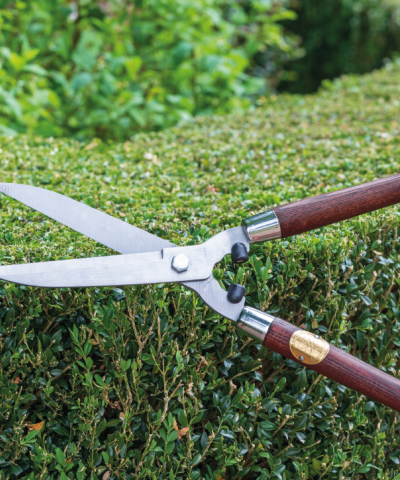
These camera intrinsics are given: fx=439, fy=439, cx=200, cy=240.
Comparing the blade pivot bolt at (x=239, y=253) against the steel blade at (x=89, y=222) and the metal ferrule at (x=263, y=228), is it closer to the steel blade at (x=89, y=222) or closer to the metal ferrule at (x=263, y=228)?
the metal ferrule at (x=263, y=228)

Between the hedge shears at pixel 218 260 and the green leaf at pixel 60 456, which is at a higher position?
the hedge shears at pixel 218 260

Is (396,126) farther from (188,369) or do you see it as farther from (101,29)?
(101,29)

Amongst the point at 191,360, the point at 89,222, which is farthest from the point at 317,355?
the point at 89,222

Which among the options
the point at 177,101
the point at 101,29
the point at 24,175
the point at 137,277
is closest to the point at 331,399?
the point at 137,277

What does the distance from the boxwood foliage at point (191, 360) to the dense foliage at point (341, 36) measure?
7.30 metres

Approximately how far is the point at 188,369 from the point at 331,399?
56 cm

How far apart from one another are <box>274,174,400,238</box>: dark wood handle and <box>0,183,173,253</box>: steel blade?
1.34 feet

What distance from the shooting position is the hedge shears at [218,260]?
4.11 feet

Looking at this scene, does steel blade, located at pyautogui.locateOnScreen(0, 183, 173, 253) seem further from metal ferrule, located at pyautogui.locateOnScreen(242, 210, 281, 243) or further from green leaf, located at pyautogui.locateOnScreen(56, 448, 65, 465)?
green leaf, located at pyautogui.locateOnScreen(56, 448, 65, 465)

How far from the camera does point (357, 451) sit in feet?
5.65

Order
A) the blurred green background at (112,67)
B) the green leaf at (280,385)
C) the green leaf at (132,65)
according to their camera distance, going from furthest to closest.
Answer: the green leaf at (132,65), the blurred green background at (112,67), the green leaf at (280,385)

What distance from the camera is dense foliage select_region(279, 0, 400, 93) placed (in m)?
8.59

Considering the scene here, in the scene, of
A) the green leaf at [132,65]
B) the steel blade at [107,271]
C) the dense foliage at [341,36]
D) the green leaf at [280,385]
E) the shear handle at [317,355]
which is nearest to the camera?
the steel blade at [107,271]

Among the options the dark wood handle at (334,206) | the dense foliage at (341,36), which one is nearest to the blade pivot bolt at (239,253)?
the dark wood handle at (334,206)
